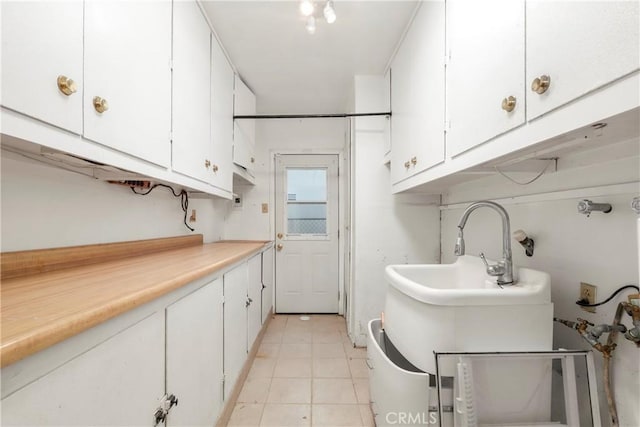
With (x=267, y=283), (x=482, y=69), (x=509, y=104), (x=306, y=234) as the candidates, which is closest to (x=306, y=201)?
(x=306, y=234)

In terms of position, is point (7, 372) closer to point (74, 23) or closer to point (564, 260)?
point (74, 23)

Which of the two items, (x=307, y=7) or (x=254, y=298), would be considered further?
(x=254, y=298)

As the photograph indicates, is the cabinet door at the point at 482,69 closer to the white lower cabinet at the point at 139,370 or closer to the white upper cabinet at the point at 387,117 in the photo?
the white upper cabinet at the point at 387,117

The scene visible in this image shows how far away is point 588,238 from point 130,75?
187 cm

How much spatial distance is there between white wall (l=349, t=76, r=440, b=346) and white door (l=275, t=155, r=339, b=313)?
2.97ft

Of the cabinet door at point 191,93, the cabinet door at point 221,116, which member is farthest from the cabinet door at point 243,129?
the cabinet door at point 191,93

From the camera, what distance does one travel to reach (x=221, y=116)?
1.98 meters

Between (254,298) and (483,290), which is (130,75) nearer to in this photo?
(483,290)

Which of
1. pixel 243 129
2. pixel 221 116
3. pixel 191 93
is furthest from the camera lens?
pixel 243 129

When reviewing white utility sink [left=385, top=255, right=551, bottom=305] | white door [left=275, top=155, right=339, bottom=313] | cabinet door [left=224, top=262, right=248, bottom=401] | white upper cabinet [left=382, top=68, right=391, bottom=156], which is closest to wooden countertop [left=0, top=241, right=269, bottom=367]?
cabinet door [left=224, top=262, right=248, bottom=401]

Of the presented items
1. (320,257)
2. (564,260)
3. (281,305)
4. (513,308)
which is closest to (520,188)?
(564,260)

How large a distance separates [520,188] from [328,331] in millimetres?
2261

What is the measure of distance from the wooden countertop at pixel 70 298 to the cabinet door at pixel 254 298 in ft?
3.16

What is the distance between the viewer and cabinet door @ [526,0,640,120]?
1.77 feet
